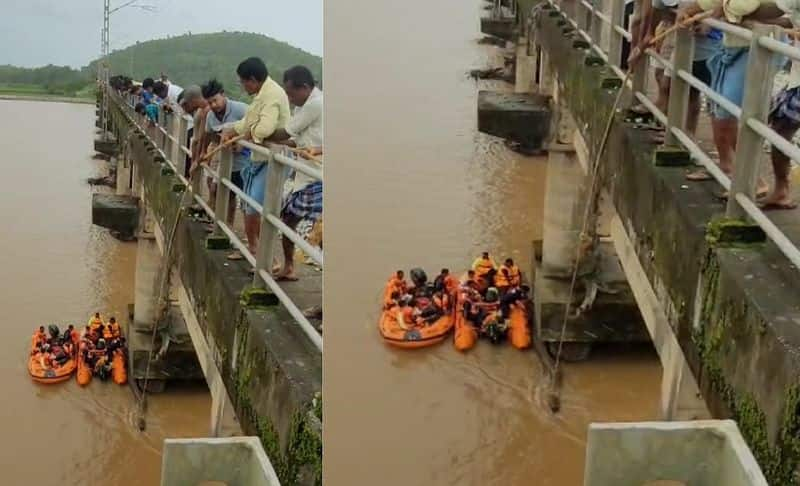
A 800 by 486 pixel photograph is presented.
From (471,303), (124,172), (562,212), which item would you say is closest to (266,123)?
(124,172)

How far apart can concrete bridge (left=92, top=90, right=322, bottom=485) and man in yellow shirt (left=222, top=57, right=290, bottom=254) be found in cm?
8

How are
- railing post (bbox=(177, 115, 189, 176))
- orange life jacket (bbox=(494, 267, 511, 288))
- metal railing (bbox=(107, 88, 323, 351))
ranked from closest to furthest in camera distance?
metal railing (bbox=(107, 88, 323, 351)), railing post (bbox=(177, 115, 189, 176)), orange life jacket (bbox=(494, 267, 511, 288))

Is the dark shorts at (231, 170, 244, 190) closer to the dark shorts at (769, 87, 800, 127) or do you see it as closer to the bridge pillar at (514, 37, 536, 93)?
the dark shorts at (769, 87, 800, 127)

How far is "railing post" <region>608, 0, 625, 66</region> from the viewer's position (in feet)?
14.2

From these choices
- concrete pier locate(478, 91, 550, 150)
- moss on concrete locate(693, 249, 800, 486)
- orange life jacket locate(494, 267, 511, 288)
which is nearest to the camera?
moss on concrete locate(693, 249, 800, 486)

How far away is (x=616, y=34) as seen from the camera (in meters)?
4.39

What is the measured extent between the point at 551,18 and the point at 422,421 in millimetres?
2398

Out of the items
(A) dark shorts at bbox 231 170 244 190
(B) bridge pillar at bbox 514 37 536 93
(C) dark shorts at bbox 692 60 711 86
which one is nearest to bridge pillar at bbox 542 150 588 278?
(C) dark shorts at bbox 692 60 711 86

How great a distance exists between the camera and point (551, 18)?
6.04 meters

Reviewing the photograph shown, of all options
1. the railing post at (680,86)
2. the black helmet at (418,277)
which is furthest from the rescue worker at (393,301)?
the railing post at (680,86)

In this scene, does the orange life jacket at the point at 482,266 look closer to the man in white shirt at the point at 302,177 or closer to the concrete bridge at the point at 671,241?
the concrete bridge at the point at 671,241

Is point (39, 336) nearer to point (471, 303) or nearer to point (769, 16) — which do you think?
point (769, 16)

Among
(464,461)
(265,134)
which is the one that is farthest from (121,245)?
(464,461)

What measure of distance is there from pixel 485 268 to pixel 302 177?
3.67 meters
